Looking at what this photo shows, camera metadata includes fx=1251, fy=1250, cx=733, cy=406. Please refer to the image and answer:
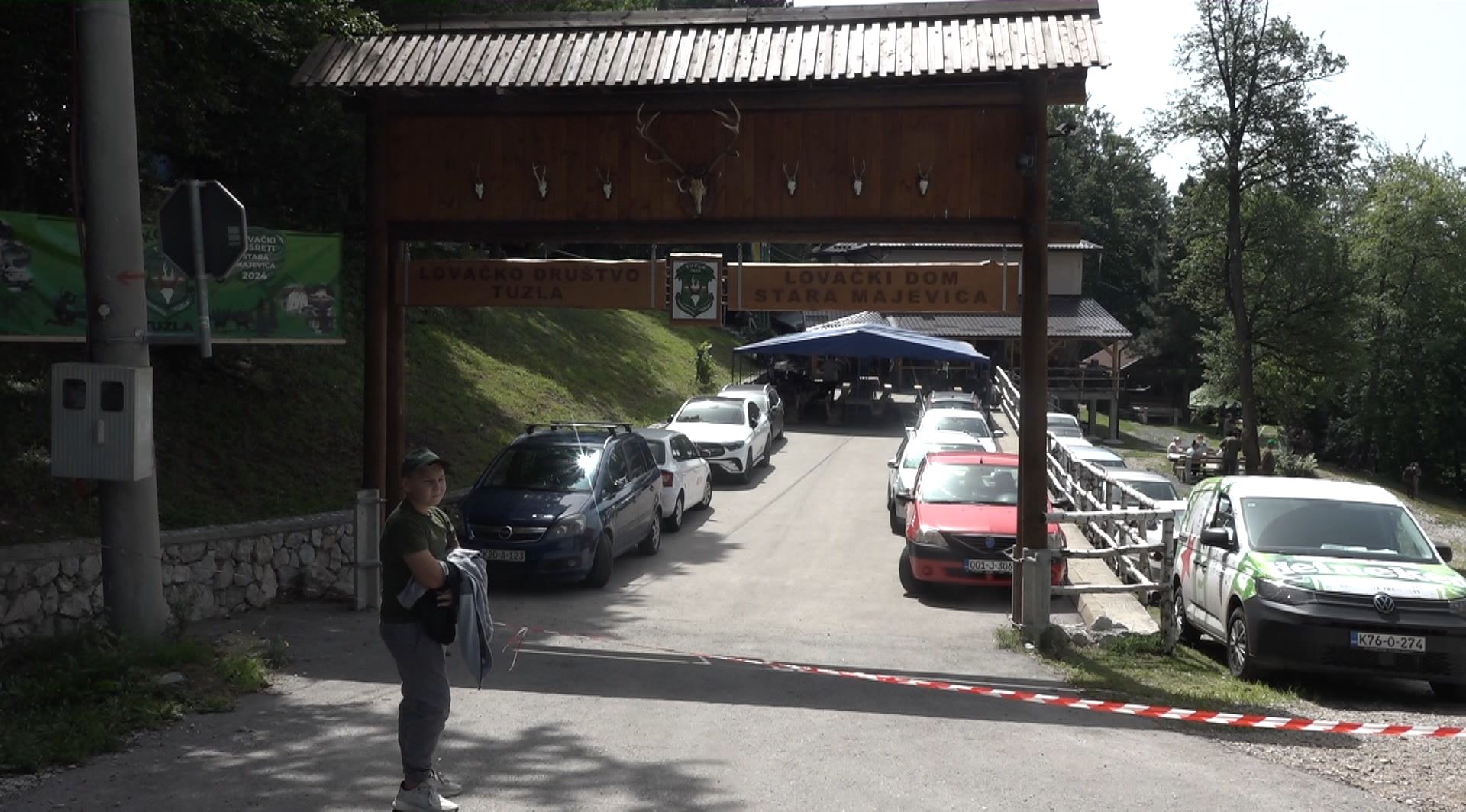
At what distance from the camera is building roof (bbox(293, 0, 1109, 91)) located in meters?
10.2

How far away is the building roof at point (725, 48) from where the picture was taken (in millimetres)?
10227

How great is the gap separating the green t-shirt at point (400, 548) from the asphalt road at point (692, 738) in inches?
40.8

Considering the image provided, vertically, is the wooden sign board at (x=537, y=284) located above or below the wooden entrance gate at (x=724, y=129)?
below

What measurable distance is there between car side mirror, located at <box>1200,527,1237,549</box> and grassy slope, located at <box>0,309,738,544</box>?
8.77 m

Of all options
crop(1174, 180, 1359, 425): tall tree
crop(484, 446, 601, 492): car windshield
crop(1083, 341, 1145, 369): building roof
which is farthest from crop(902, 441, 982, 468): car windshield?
crop(1083, 341, 1145, 369): building roof

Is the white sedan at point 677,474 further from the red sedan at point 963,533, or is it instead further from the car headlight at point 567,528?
the red sedan at point 963,533

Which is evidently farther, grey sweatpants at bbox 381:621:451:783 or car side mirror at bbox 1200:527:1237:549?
car side mirror at bbox 1200:527:1237:549


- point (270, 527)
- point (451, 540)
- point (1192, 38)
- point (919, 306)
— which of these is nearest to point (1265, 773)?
point (451, 540)

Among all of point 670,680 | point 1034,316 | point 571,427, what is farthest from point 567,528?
point 1034,316

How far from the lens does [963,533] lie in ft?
43.4

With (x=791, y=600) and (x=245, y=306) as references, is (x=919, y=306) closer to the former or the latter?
(x=791, y=600)

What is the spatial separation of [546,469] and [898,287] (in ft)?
16.7

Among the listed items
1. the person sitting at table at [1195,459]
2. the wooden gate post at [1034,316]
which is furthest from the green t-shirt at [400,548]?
the person sitting at table at [1195,459]

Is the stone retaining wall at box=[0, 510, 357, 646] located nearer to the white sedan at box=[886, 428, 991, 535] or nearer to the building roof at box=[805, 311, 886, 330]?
the white sedan at box=[886, 428, 991, 535]
